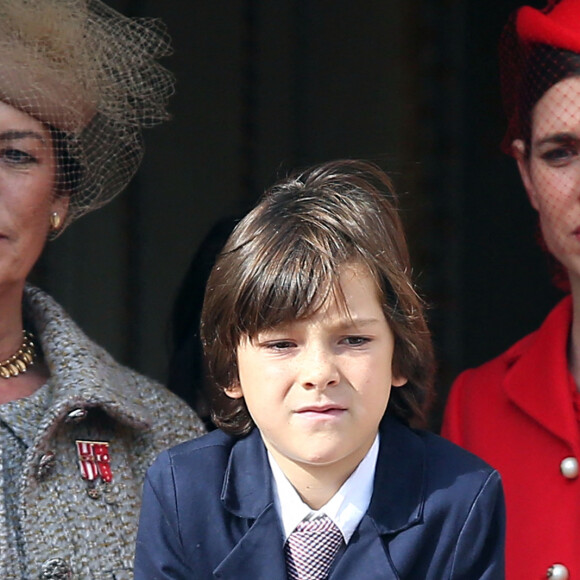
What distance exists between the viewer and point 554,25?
2541 mm

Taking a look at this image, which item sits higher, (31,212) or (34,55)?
(34,55)

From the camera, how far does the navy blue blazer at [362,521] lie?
1.96 meters

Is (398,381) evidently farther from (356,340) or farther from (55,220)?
(55,220)

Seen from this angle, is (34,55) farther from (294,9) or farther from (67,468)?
(294,9)

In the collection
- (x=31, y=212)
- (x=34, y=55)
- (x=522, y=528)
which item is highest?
(x=34, y=55)

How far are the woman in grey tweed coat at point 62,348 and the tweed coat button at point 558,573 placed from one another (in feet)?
2.46

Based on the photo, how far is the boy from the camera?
1910mm

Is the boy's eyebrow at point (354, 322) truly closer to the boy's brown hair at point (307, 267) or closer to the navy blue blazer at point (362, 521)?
the boy's brown hair at point (307, 267)

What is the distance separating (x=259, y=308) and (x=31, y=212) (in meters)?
0.71

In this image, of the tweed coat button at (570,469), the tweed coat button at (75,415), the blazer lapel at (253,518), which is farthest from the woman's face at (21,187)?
the tweed coat button at (570,469)

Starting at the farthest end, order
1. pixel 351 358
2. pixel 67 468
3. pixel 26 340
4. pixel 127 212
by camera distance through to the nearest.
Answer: pixel 127 212
pixel 26 340
pixel 67 468
pixel 351 358

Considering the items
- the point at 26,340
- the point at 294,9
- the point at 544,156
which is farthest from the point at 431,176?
the point at 26,340

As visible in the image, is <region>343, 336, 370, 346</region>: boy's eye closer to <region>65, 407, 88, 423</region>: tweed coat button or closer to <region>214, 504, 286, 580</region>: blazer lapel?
<region>214, 504, 286, 580</region>: blazer lapel

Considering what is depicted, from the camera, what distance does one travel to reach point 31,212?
2439 millimetres
